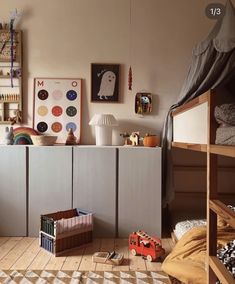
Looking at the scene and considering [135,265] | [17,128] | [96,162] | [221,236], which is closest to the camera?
[221,236]

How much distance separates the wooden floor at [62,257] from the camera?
7.49 ft

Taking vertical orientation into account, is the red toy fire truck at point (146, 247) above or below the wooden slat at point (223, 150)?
below

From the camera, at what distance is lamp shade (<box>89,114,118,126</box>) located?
121 inches

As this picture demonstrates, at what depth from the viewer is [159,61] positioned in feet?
10.9

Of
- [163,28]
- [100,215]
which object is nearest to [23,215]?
[100,215]

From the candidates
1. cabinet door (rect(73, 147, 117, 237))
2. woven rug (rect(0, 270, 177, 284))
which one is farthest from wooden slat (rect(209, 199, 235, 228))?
cabinet door (rect(73, 147, 117, 237))

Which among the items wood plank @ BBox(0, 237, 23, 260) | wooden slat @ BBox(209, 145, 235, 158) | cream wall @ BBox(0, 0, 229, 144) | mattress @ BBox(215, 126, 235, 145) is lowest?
wood plank @ BBox(0, 237, 23, 260)

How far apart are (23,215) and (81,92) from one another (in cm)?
141

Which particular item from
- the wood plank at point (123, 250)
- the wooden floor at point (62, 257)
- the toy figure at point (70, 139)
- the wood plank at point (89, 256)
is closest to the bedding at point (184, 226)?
the wooden floor at point (62, 257)

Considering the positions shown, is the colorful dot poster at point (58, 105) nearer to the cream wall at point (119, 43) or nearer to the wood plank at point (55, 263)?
the cream wall at point (119, 43)

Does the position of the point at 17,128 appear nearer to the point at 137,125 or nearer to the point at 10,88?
the point at 10,88

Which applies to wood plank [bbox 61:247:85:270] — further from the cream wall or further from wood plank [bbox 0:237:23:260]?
the cream wall

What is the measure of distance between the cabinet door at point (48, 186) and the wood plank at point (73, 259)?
49 cm

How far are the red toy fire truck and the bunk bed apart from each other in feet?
1.09
